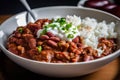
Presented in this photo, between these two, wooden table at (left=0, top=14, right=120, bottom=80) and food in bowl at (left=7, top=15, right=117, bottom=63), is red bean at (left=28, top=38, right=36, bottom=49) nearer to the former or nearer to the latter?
food in bowl at (left=7, top=15, right=117, bottom=63)

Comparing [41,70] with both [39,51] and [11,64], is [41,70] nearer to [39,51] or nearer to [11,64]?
[39,51]

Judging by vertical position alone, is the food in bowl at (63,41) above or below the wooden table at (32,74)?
above

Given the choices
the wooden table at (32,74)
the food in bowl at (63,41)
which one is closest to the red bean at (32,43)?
the food in bowl at (63,41)

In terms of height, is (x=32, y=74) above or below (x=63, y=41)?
below

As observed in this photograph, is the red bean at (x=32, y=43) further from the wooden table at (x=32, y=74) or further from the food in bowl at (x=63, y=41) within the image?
the wooden table at (x=32, y=74)

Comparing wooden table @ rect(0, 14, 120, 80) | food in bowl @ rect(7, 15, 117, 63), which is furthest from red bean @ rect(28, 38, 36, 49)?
wooden table @ rect(0, 14, 120, 80)

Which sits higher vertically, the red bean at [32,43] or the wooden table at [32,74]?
the red bean at [32,43]

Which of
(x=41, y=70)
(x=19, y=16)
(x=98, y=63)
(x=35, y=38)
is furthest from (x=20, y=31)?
(x=98, y=63)

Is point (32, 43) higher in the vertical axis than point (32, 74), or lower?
higher
